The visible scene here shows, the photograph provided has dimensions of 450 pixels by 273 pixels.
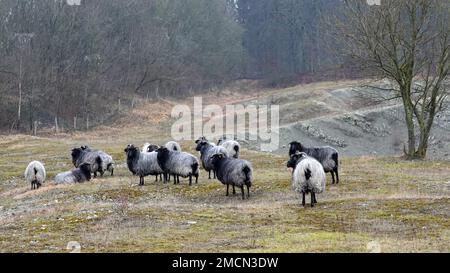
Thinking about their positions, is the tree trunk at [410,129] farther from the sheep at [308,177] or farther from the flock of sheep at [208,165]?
the sheep at [308,177]

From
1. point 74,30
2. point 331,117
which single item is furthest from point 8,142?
point 331,117

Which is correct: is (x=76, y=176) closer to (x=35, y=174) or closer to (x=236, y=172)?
(x=35, y=174)

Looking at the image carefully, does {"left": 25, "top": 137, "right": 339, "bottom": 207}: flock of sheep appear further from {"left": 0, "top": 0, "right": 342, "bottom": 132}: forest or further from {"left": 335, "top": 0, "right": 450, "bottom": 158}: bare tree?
{"left": 0, "top": 0, "right": 342, "bottom": 132}: forest

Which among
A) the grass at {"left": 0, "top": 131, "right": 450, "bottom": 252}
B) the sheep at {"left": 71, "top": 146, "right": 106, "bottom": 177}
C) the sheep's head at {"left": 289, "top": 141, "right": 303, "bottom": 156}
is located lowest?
the grass at {"left": 0, "top": 131, "right": 450, "bottom": 252}

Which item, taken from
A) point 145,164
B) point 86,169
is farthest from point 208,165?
point 86,169

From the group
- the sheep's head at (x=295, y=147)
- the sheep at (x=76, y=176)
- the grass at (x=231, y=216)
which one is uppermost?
the sheep's head at (x=295, y=147)

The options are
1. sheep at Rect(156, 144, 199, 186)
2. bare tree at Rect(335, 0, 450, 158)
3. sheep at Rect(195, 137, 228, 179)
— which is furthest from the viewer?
bare tree at Rect(335, 0, 450, 158)

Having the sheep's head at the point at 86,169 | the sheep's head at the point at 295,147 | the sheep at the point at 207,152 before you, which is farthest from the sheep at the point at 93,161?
the sheep's head at the point at 295,147

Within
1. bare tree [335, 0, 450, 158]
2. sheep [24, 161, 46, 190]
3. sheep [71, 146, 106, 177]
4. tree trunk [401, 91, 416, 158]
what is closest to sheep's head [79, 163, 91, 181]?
sheep [71, 146, 106, 177]

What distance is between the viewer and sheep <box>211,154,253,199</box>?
1008 inches

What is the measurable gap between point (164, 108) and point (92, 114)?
14.8 meters

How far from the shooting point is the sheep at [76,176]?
33.0 meters

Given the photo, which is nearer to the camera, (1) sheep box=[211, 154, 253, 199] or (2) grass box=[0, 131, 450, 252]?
(2) grass box=[0, 131, 450, 252]

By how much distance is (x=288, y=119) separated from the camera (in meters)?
75.1
